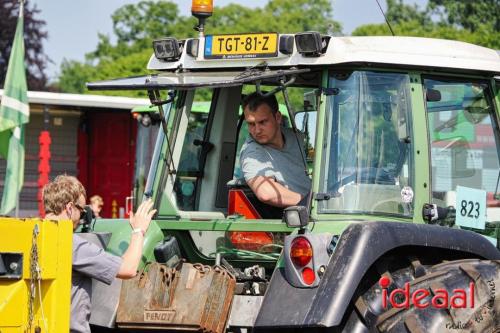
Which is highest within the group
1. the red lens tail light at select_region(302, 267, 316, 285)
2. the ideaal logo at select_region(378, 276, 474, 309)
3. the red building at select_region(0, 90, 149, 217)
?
the red lens tail light at select_region(302, 267, 316, 285)

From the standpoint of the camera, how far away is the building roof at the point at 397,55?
671cm

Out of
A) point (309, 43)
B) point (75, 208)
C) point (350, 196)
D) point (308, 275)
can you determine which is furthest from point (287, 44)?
point (75, 208)

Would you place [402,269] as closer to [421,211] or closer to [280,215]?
[421,211]

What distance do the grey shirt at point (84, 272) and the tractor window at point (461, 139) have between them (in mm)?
2025

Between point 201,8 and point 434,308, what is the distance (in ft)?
8.33

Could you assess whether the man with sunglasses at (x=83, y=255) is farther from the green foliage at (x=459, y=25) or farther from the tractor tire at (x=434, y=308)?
the green foliage at (x=459, y=25)

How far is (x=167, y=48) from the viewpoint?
7.57 meters

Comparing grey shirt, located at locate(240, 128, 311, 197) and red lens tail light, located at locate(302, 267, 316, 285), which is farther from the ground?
grey shirt, located at locate(240, 128, 311, 197)

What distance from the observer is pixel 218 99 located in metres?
8.28

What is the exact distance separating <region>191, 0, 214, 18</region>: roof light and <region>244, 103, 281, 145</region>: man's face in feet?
2.23

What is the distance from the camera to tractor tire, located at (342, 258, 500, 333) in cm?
626

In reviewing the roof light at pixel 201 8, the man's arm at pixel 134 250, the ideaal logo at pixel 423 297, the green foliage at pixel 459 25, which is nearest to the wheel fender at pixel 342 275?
the ideaal logo at pixel 423 297

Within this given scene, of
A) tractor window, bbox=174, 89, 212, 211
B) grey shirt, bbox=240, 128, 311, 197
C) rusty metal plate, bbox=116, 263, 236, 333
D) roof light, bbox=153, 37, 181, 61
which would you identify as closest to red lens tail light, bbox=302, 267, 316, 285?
Result: rusty metal plate, bbox=116, 263, 236, 333

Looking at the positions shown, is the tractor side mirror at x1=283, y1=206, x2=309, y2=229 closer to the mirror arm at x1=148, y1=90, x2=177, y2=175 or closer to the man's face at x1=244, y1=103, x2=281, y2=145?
the man's face at x1=244, y1=103, x2=281, y2=145
